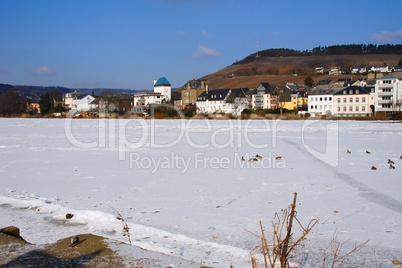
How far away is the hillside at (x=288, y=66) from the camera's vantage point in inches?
5453

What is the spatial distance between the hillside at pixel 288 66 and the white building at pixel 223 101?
115ft

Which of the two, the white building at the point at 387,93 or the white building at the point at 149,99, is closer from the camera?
the white building at the point at 387,93

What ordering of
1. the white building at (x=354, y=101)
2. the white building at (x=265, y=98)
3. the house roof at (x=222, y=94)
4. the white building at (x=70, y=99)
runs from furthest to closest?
the white building at (x=70, y=99) → the house roof at (x=222, y=94) → the white building at (x=265, y=98) → the white building at (x=354, y=101)

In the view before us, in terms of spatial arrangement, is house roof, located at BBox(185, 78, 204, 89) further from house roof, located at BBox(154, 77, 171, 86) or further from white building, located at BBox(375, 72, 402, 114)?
white building, located at BBox(375, 72, 402, 114)

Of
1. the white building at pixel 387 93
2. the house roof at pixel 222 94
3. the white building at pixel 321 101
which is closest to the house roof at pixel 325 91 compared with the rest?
the white building at pixel 321 101

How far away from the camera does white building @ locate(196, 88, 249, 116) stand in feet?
274

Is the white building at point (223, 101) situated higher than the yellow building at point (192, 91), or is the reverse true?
the yellow building at point (192, 91)

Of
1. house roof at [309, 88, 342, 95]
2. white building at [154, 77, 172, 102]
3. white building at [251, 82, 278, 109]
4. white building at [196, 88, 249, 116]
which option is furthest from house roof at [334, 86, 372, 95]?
white building at [154, 77, 172, 102]

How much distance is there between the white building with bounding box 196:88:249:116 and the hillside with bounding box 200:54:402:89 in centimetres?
3505

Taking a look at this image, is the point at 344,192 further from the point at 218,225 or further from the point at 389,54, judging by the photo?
the point at 389,54

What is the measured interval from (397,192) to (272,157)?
542cm

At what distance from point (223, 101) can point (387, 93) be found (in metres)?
38.7

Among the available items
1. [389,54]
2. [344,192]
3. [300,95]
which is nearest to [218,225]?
[344,192]

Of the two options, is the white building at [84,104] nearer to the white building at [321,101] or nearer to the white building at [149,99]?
the white building at [149,99]
